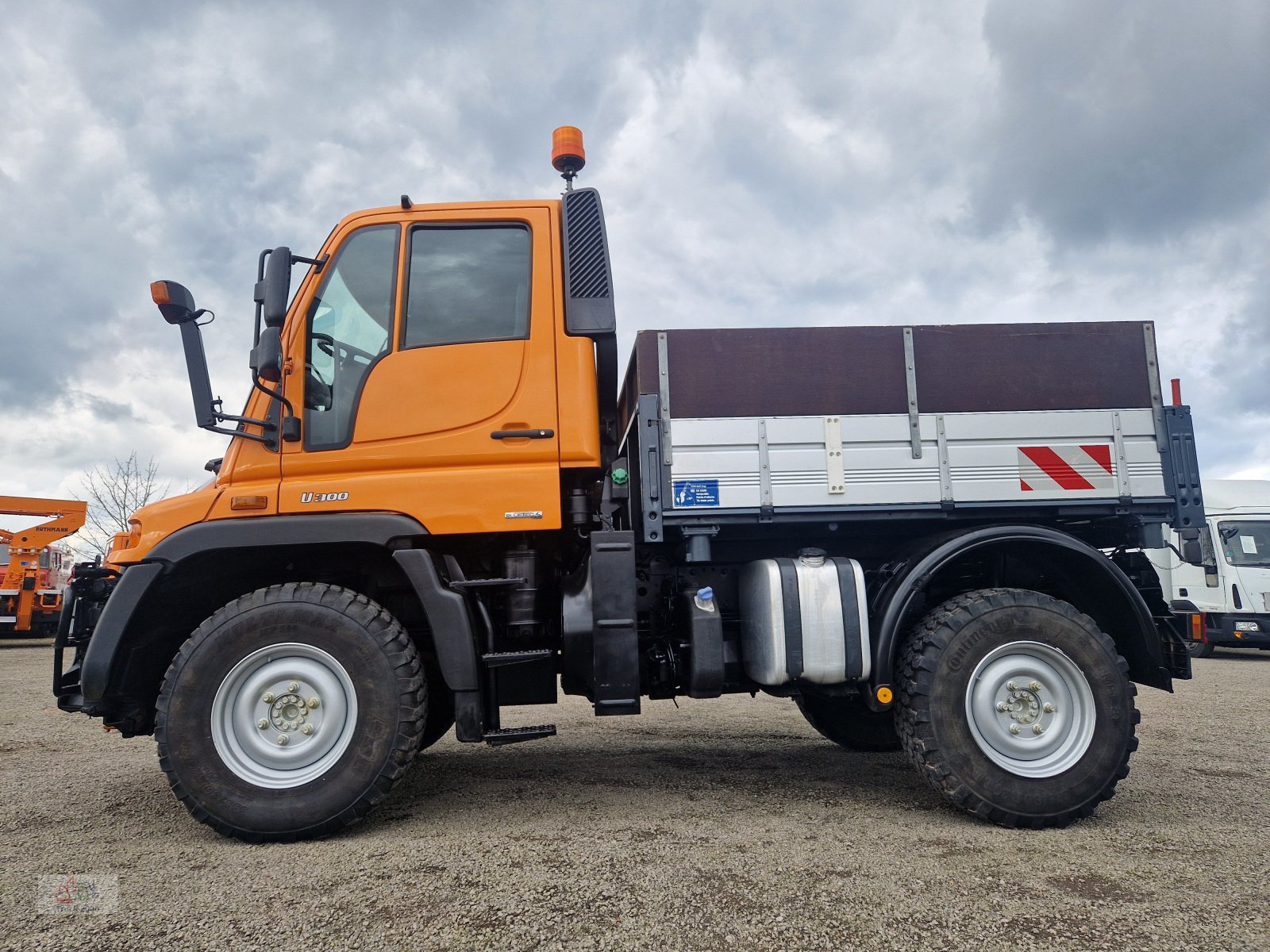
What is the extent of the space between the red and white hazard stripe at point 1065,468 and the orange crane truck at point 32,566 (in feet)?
60.4

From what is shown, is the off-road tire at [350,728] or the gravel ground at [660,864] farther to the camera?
the off-road tire at [350,728]

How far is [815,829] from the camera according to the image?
3570mm

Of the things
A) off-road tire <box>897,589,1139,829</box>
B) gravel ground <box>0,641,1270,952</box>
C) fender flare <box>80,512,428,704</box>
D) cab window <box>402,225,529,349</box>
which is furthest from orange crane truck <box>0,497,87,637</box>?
off-road tire <box>897,589,1139,829</box>

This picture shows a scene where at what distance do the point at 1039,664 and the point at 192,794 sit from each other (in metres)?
4.06

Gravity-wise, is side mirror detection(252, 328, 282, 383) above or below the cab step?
above

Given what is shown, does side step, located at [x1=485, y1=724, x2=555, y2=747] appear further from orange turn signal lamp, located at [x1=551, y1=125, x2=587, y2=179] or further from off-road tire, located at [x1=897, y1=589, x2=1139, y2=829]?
orange turn signal lamp, located at [x1=551, y1=125, x2=587, y2=179]

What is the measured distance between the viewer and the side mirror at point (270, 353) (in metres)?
3.47

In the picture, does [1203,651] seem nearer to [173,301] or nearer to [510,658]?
[510,658]

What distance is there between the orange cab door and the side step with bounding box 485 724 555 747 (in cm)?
94

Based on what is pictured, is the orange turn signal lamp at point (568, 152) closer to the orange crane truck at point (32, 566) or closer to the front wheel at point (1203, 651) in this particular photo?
the front wheel at point (1203, 651)

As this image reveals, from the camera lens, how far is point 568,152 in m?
4.23

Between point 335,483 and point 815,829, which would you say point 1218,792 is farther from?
point 335,483

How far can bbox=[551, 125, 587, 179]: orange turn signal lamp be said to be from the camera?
4234 mm

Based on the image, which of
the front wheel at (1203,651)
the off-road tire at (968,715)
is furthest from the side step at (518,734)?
the front wheel at (1203,651)
